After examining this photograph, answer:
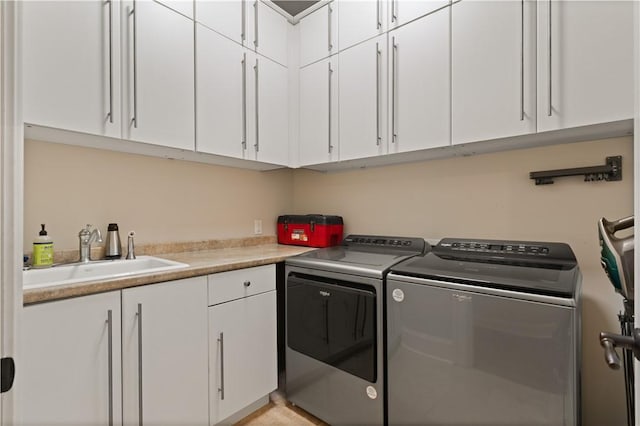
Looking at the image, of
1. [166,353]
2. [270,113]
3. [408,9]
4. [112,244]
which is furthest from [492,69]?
[112,244]

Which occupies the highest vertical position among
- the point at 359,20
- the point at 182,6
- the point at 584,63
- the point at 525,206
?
the point at 359,20

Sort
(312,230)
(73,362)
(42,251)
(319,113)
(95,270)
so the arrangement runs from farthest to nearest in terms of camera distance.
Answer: (312,230)
(319,113)
(95,270)
(42,251)
(73,362)

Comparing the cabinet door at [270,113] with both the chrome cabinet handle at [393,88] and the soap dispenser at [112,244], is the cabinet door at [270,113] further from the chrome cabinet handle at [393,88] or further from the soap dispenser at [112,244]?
the soap dispenser at [112,244]

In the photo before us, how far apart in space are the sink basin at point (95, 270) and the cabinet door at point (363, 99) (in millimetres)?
1269

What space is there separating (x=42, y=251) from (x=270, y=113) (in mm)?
1505

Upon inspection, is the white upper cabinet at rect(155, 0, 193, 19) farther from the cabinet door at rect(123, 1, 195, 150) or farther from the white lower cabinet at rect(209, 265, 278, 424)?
the white lower cabinet at rect(209, 265, 278, 424)

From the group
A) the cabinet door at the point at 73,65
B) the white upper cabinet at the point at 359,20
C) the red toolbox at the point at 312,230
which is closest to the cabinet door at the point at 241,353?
the red toolbox at the point at 312,230

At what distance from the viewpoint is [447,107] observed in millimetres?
1684

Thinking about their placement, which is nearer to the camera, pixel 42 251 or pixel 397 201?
pixel 42 251

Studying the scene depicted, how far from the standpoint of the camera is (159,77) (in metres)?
1.64

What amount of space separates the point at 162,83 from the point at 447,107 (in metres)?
1.53

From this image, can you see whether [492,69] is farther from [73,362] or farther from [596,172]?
[73,362]

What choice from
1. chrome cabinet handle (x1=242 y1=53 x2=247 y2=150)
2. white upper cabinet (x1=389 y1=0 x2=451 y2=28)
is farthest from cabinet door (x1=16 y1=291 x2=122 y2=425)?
white upper cabinet (x1=389 y1=0 x2=451 y2=28)

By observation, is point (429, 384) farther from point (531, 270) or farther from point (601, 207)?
point (601, 207)
